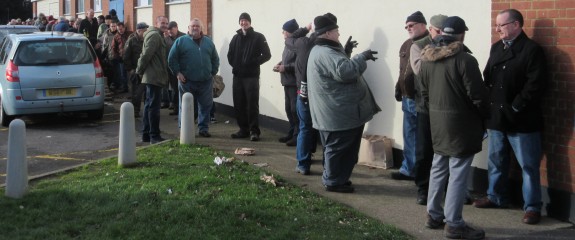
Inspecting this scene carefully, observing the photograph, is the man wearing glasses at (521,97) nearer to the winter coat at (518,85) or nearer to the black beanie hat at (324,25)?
the winter coat at (518,85)

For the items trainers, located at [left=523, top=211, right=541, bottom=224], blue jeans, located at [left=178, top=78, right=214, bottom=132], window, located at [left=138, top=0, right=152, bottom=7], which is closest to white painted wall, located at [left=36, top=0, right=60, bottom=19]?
window, located at [left=138, top=0, right=152, bottom=7]

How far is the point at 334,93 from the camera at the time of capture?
24.3ft

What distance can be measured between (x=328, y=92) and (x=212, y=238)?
7.52 feet

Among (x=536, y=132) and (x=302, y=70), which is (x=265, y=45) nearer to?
(x=302, y=70)

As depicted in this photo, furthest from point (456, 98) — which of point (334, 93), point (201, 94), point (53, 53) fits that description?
point (53, 53)

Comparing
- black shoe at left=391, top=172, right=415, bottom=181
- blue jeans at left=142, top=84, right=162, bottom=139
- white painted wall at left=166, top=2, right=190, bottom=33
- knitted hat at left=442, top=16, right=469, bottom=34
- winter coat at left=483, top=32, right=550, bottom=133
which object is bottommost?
black shoe at left=391, top=172, right=415, bottom=181

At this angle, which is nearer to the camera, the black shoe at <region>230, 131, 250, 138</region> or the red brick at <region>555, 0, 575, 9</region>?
the red brick at <region>555, 0, 575, 9</region>

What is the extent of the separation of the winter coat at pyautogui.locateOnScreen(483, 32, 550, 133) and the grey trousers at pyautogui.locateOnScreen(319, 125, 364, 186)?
1505 mm

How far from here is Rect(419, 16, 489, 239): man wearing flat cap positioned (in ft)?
19.4

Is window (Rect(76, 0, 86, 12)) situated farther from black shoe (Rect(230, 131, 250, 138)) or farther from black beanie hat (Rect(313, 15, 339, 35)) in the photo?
black beanie hat (Rect(313, 15, 339, 35))

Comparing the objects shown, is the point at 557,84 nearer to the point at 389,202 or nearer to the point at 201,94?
the point at 389,202

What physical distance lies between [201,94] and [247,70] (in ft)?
2.86

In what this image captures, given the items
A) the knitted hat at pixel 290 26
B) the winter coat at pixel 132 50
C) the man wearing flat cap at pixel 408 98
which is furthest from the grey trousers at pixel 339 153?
the winter coat at pixel 132 50

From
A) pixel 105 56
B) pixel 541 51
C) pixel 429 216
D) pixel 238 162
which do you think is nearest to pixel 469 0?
pixel 541 51
